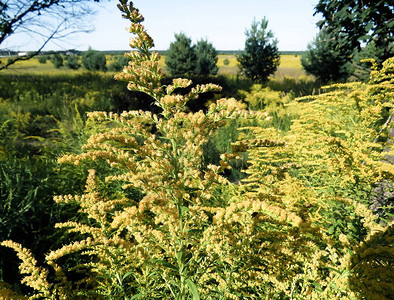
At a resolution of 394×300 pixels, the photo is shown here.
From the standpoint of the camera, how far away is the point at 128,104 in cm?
1234

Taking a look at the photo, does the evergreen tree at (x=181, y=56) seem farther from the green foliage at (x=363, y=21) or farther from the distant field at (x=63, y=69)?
the green foliage at (x=363, y=21)

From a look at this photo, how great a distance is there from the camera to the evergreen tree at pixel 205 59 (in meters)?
22.4

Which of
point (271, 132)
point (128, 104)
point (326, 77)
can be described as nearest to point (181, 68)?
point (128, 104)

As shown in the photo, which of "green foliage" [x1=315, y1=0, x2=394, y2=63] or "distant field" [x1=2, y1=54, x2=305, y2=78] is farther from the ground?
"green foliage" [x1=315, y1=0, x2=394, y2=63]

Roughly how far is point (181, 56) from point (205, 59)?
8.96 feet

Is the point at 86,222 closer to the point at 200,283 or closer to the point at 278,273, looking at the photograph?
the point at 200,283

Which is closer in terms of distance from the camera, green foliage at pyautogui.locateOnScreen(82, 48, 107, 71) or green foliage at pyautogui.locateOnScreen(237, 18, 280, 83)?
green foliage at pyautogui.locateOnScreen(237, 18, 280, 83)

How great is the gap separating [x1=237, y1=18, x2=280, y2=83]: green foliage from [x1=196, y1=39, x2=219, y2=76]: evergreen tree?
3069 mm

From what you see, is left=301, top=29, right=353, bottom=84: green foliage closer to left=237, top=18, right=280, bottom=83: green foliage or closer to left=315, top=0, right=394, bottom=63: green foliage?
left=237, top=18, right=280, bottom=83: green foliage

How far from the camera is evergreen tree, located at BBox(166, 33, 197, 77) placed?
21.4 meters

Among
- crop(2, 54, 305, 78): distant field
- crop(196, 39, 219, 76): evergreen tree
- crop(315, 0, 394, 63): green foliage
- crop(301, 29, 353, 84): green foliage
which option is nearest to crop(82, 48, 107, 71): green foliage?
crop(2, 54, 305, 78): distant field

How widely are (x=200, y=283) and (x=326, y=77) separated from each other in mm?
24441

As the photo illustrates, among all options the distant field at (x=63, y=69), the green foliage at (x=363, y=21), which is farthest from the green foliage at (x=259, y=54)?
the green foliage at (x=363, y=21)

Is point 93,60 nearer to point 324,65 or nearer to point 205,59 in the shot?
point 205,59
